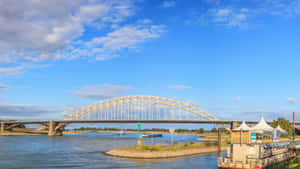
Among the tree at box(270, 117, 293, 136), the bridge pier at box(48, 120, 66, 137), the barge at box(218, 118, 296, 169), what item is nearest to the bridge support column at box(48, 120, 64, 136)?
the bridge pier at box(48, 120, 66, 137)

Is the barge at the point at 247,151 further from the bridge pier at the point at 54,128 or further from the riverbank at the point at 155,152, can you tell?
the bridge pier at the point at 54,128

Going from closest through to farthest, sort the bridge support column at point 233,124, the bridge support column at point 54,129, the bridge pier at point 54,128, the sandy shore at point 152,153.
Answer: the sandy shore at point 152,153, the bridge support column at point 233,124, the bridge support column at point 54,129, the bridge pier at point 54,128

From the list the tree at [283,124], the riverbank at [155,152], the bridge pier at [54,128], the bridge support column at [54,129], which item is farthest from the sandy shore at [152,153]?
the bridge pier at [54,128]

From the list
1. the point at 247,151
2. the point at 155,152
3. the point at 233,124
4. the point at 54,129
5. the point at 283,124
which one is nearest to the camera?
the point at 247,151

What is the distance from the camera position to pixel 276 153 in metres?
45.8

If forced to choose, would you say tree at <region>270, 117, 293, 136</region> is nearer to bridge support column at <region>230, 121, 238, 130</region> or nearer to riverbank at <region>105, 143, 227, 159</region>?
bridge support column at <region>230, 121, 238, 130</region>

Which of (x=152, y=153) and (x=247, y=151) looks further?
(x=152, y=153)

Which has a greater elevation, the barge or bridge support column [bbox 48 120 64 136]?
the barge

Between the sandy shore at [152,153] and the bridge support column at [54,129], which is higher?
the sandy shore at [152,153]

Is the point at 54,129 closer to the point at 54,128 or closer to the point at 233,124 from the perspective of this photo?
the point at 54,128

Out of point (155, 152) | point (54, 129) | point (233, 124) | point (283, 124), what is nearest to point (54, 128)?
point (54, 129)

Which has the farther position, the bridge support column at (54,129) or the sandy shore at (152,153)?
the bridge support column at (54,129)

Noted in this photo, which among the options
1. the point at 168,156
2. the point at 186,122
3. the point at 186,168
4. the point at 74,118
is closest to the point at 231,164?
the point at 186,168

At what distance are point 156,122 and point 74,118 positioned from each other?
5217 centimetres
